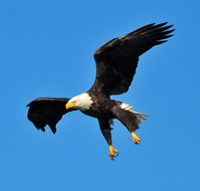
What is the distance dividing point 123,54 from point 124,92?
3.18ft

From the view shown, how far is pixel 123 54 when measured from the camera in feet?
41.9

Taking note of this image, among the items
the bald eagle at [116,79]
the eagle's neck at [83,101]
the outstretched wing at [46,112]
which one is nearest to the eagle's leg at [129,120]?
the bald eagle at [116,79]

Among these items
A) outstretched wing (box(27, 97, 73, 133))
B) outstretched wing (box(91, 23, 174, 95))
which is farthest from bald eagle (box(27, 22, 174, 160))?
outstretched wing (box(27, 97, 73, 133))

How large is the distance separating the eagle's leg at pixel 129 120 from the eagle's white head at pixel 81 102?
2.02ft

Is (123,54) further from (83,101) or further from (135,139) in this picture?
(135,139)

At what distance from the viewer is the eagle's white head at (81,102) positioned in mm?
12852

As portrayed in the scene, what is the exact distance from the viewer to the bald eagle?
495 inches

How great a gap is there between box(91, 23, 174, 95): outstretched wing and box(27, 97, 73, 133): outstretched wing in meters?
1.72

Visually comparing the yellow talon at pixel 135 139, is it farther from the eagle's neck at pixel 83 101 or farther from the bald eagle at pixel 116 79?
the eagle's neck at pixel 83 101

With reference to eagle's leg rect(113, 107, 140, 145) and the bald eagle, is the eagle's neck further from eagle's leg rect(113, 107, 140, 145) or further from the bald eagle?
eagle's leg rect(113, 107, 140, 145)

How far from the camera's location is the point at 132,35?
12.7m

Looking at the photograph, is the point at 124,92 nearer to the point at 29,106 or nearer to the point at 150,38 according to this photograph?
the point at 150,38

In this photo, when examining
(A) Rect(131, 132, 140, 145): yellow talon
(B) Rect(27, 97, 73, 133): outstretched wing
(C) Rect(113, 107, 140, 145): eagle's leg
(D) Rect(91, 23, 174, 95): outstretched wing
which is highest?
(B) Rect(27, 97, 73, 133): outstretched wing

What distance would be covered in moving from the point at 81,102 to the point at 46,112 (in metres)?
2.11
